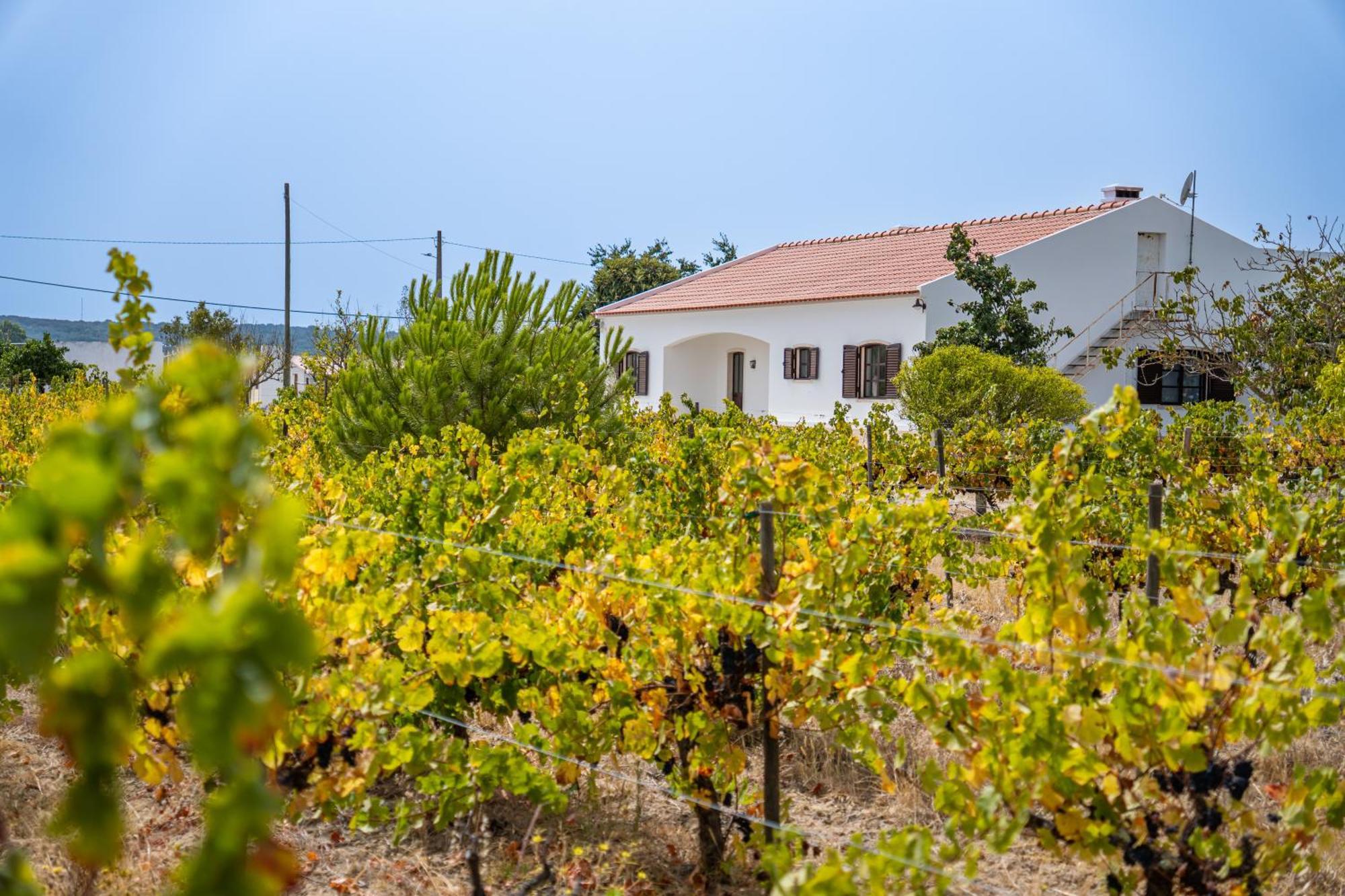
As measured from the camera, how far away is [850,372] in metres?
20.2

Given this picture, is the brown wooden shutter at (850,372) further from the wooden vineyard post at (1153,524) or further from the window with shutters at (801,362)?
the wooden vineyard post at (1153,524)

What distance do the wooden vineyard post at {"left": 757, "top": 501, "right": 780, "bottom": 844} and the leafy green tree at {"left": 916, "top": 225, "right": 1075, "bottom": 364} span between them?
1468 cm

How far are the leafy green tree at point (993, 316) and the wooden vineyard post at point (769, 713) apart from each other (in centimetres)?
1468

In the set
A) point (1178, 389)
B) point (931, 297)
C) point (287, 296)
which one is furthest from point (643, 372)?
point (1178, 389)

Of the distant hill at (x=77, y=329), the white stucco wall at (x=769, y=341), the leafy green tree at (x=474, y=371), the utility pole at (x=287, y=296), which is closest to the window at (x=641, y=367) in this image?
the white stucco wall at (x=769, y=341)

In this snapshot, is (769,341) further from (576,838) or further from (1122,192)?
(576,838)

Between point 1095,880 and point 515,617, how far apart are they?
1.89 metres

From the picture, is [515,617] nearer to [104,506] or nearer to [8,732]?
[104,506]

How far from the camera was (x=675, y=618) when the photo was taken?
3367mm

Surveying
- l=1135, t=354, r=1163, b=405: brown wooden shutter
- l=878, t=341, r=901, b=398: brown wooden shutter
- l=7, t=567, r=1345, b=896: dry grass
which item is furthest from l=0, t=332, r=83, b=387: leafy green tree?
l=7, t=567, r=1345, b=896: dry grass

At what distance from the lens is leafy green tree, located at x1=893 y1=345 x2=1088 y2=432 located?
14211mm

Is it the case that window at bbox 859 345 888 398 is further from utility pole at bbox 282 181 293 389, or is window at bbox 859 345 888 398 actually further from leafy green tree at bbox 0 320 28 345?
leafy green tree at bbox 0 320 28 345

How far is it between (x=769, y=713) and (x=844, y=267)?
785 inches

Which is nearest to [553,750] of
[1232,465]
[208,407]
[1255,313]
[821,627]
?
[821,627]
